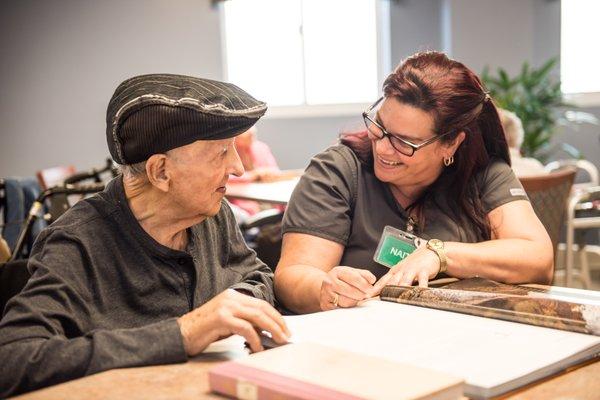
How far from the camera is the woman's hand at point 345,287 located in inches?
58.9

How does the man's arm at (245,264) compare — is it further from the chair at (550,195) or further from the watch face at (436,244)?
the chair at (550,195)

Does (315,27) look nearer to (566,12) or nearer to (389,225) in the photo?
(566,12)

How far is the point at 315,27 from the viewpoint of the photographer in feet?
25.1

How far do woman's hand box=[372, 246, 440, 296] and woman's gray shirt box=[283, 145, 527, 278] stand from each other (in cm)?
24

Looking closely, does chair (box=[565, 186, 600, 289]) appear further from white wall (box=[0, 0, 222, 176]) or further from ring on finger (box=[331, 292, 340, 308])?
white wall (box=[0, 0, 222, 176])

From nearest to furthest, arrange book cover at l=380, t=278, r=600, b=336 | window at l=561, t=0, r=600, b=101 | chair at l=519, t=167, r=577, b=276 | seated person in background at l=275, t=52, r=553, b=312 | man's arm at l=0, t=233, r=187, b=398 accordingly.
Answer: man's arm at l=0, t=233, r=187, b=398 < book cover at l=380, t=278, r=600, b=336 < seated person in background at l=275, t=52, r=553, b=312 < chair at l=519, t=167, r=577, b=276 < window at l=561, t=0, r=600, b=101

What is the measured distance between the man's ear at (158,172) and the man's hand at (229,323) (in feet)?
1.06

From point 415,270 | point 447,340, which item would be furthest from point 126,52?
point 447,340

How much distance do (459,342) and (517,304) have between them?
192 mm

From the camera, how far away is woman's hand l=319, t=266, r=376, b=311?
1.50 m

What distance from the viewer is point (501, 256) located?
6.25 feet

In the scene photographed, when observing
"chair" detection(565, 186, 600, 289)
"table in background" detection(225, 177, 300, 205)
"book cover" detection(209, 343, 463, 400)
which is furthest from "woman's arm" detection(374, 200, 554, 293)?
"chair" detection(565, 186, 600, 289)

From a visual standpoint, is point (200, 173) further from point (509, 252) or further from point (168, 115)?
point (509, 252)

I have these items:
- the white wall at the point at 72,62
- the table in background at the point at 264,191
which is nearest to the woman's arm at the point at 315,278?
the table in background at the point at 264,191
